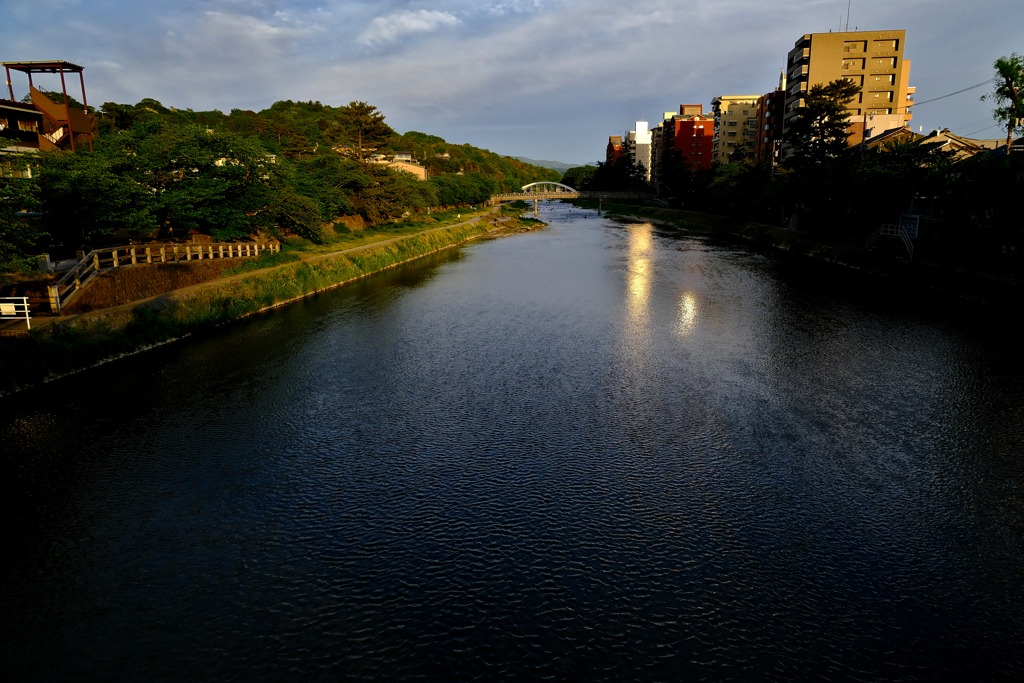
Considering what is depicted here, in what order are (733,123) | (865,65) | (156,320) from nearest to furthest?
(156,320)
(865,65)
(733,123)

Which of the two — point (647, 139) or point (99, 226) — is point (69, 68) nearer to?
point (99, 226)

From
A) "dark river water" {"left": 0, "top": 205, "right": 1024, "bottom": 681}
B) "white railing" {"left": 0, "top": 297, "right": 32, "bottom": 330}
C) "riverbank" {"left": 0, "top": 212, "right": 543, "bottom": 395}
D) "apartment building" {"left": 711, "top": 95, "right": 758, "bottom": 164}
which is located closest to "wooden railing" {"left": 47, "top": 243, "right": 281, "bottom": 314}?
"white railing" {"left": 0, "top": 297, "right": 32, "bottom": 330}

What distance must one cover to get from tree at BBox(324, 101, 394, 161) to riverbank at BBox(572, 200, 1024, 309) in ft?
142

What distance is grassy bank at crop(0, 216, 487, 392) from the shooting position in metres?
19.3

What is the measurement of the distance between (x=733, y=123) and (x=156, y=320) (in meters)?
127

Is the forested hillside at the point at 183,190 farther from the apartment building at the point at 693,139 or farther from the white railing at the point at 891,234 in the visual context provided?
the apartment building at the point at 693,139

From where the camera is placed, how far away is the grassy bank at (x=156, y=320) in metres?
19.3

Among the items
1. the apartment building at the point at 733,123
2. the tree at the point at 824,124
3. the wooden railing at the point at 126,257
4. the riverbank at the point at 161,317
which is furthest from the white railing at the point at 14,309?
the apartment building at the point at 733,123

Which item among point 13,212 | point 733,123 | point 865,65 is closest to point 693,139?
point 733,123

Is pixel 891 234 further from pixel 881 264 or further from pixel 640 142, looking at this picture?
pixel 640 142

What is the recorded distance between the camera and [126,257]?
28156 millimetres

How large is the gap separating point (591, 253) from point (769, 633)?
50.2 meters

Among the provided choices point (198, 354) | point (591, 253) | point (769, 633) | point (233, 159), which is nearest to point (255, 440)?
point (198, 354)

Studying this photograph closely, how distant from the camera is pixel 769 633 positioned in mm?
8961
